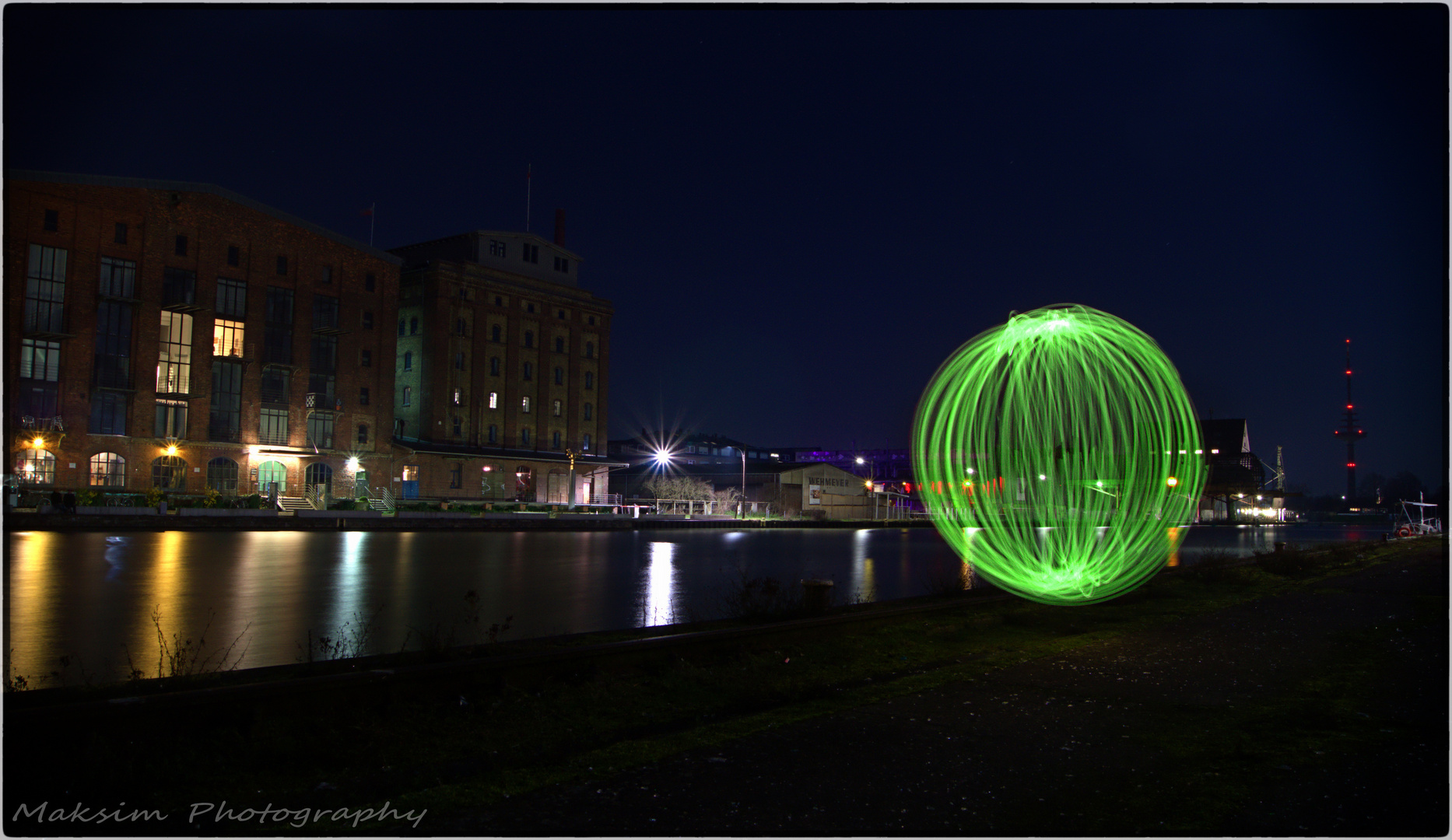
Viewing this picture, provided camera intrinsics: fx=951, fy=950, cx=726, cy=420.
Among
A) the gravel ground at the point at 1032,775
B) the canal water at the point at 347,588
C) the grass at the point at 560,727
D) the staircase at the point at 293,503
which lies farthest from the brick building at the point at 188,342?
the gravel ground at the point at 1032,775

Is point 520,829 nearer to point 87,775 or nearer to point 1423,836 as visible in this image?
point 87,775

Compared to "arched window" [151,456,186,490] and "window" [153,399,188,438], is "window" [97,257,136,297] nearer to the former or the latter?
"window" [153,399,188,438]

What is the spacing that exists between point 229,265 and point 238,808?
59125mm

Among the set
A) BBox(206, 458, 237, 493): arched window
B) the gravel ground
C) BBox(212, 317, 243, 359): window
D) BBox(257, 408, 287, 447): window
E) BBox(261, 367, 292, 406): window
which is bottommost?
the gravel ground

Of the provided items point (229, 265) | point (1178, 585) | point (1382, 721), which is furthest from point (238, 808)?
point (229, 265)

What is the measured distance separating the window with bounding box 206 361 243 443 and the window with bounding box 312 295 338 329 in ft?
19.8

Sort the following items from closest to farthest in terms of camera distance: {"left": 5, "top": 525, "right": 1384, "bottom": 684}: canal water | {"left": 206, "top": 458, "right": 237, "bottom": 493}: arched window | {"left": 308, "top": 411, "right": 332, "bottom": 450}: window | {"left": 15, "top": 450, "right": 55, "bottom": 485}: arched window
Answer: {"left": 5, "top": 525, "right": 1384, "bottom": 684}: canal water → {"left": 15, "top": 450, "right": 55, "bottom": 485}: arched window → {"left": 206, "top": 458, "right": 237, "bottom": 493}: arched window → {"left": 308, "top": 411, "right": 332, "bottom": 450}: window

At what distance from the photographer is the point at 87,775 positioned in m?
5.75

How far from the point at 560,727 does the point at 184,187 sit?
57643 mm

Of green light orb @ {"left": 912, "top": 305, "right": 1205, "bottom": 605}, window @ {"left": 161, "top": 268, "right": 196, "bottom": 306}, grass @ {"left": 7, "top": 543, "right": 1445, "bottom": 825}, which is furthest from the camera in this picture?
window @ {"left": 161, "top": 268, "right": 196, "bottom": 306}

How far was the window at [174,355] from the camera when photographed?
54312mm

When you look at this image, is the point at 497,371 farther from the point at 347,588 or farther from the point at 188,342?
the point at 347,588

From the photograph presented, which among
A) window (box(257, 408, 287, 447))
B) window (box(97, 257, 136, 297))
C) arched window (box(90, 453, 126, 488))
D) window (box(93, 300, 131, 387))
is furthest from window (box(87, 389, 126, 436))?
window (box(257, 408, 287, 447))

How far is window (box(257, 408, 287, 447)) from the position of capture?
191 feet
